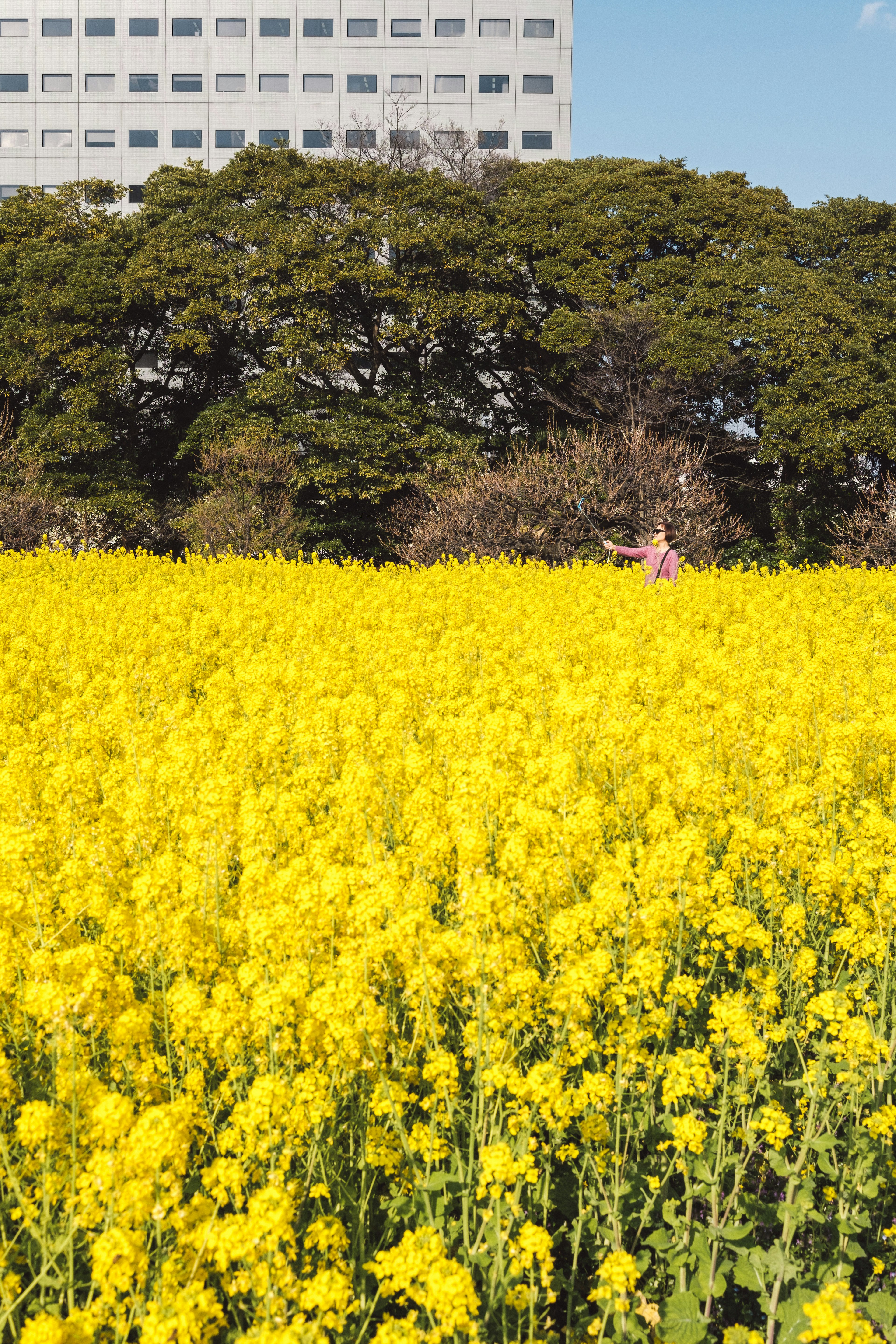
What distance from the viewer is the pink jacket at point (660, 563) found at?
1085 centimetres

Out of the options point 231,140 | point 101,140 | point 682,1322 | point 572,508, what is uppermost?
point 231,140

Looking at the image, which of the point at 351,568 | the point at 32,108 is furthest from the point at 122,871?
the point at 32,108

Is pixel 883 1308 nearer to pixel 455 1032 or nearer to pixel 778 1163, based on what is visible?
pixel 778 1163

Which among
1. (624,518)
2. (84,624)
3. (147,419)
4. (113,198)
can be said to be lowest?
(84,624)

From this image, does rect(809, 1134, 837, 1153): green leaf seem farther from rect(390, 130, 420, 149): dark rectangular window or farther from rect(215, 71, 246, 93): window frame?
rect(215, 71, 246, 93): window frame

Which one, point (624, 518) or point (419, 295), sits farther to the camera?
point (419, 295)

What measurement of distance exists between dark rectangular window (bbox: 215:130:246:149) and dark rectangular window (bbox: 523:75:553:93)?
538 inches

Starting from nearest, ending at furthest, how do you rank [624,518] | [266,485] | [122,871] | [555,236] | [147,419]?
[122,871]
[624,518]
[266,485]
[555,236]
[147,419]

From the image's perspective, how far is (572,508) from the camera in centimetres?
1669

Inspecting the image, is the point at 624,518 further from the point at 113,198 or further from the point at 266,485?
the point at 113,198

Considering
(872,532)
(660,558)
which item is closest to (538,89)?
(872,532)

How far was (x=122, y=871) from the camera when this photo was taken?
3598 mm

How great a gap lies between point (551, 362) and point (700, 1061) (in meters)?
23.5

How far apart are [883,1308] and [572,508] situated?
50.6ft
